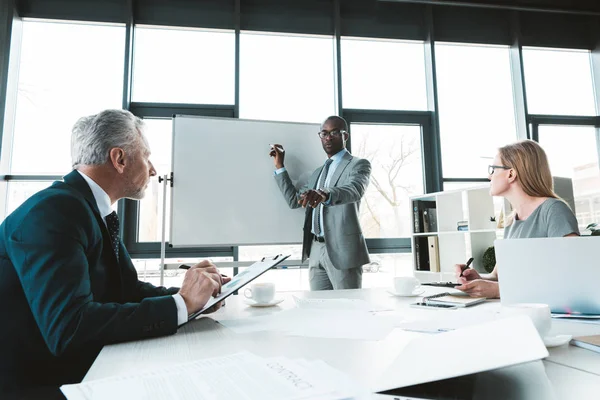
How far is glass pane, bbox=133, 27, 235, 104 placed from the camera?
3248mm

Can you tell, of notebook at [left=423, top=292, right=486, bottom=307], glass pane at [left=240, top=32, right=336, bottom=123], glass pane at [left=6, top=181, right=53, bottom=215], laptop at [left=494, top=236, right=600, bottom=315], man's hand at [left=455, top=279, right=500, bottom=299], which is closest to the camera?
laptop at [left=494, top=236, right=600, bottom=315]

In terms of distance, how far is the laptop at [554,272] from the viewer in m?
0.88

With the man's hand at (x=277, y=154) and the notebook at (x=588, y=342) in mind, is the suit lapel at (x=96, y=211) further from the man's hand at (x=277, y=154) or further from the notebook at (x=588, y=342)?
the man's hand at (x=277, y=154)

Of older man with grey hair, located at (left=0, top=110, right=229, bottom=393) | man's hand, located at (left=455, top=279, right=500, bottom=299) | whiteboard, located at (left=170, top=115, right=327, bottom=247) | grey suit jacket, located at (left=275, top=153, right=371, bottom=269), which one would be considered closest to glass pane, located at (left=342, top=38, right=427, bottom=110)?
whiteboard, located at (left=170, top=115, right=327, bottom=247)

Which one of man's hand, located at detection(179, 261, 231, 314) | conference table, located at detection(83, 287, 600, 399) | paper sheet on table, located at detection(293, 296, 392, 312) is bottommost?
conference table, located at detection(83, 287, 600, 399)

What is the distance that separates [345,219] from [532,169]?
0.98 m

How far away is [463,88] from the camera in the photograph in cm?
373

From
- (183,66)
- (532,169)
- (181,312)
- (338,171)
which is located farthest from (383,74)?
(181,312)

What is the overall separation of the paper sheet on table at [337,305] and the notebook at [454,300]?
16cm

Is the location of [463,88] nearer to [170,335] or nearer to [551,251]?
[551,251]

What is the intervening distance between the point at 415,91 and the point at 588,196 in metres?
1.86

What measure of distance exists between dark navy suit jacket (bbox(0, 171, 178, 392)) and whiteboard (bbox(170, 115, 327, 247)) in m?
1.58

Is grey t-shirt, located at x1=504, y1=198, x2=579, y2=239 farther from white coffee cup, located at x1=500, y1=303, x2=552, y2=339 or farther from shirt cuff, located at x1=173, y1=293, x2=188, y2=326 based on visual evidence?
shirt cuff, located at x1=173, y1=293, x2=188, y2=326

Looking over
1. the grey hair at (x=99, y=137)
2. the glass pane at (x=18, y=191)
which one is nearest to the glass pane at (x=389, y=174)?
the grey hair at (x=99, y=137)
